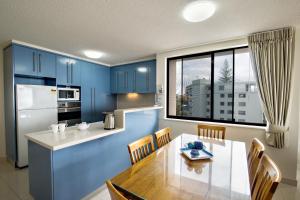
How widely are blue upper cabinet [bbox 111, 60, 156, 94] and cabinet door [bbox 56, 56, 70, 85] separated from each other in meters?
1.39

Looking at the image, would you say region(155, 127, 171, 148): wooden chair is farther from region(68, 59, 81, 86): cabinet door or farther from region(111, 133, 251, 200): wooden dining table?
region(68, 59, 81, 86): cabinet door

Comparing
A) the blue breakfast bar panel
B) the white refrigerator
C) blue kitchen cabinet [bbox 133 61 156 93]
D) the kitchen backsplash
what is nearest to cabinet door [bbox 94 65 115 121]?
the kitchen backsplash

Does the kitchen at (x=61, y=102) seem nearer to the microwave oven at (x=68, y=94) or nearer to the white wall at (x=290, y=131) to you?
the microwave oven at (x=68, y=94)

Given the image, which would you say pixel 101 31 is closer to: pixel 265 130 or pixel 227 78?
pixel 227 78

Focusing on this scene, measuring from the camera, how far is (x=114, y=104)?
4875 mm

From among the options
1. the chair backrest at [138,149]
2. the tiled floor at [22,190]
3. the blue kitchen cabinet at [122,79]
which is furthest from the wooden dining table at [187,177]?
the blue kitchen cabinet at [122,79]

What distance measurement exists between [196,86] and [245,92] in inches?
35.9

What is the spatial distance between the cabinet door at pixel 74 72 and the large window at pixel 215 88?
234cm

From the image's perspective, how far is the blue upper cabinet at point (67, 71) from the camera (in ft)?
10.7

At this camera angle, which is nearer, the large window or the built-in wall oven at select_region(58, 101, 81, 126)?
the large window

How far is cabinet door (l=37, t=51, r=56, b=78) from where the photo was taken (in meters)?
2.94

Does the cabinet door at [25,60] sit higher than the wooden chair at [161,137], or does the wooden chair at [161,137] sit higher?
the cabinet door at [25,60]

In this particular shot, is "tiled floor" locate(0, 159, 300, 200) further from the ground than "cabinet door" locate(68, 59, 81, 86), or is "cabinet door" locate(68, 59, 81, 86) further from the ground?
"cabinet door" locate(68, 59, 81, 86)

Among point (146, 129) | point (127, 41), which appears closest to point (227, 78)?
point (146, 129)
